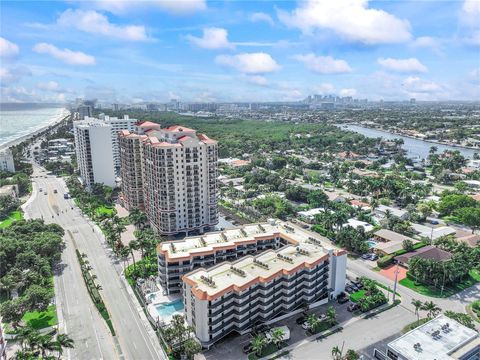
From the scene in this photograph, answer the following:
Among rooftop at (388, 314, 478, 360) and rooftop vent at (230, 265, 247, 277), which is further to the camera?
rooftop vent at (230, 265, 247, 277)

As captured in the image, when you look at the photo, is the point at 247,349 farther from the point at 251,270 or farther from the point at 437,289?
the point at 437,289

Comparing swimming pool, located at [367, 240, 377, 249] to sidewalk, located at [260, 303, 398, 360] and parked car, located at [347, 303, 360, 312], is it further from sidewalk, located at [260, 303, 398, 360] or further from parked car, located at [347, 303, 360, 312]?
parked car, located at [347, 303, 360, 312]

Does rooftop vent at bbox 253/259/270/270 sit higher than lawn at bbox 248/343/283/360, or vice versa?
rooftop vent at bbox 253/259/270/270

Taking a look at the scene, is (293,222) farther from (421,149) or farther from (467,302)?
(421,149)

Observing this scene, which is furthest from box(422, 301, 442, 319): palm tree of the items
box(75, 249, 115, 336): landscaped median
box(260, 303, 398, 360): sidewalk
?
box(75, 249, 115, 336): landscaped median

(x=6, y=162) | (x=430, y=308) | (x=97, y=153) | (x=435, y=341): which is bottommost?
(x=430, y=308)

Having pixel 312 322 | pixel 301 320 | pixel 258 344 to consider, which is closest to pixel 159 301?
pixel 258 344
